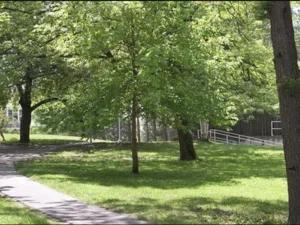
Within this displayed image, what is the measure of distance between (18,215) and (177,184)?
6.09 meters

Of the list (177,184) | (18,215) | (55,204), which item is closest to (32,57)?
(177,184)

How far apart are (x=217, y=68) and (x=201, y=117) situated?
6.89 ft

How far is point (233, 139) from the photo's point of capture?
41750 millimetres

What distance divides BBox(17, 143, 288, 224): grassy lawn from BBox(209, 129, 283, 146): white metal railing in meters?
14.9

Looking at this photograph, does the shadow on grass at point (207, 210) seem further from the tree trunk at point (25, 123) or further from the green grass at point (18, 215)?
the tree trunk at point (25, 123)

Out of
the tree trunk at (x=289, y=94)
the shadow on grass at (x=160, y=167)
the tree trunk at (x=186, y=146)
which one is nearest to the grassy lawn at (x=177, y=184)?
the shadow on grass at (x=160, y=167)

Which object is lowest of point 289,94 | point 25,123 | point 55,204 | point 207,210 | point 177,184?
point 207,210

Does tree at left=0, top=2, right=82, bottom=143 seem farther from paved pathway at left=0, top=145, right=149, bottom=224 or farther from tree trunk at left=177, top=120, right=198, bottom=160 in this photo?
tree trunk at left=177, top=120, right=198, bottom=160

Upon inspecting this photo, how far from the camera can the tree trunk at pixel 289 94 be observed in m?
8.27

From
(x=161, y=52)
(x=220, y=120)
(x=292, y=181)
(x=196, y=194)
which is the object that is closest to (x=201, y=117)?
(x=220, y=120)

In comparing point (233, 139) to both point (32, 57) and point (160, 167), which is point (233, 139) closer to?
point (160, 167)

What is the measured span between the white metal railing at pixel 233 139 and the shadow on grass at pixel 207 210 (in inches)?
1107

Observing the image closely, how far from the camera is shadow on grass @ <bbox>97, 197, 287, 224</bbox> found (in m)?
9.05

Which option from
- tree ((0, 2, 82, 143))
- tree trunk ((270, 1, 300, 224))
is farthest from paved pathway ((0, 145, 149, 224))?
tree ((0, 2, 82, 143))
